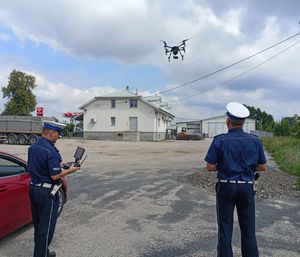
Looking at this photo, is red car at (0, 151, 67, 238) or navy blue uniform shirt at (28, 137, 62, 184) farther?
red car at (0, 151, 67, 238)

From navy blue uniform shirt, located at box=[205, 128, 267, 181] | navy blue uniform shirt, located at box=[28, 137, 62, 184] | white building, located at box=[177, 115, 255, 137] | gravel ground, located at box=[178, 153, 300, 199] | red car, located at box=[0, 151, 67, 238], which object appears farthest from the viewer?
white building, located at box=[177, 115, 255, 137]

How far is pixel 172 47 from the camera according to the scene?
934 inches

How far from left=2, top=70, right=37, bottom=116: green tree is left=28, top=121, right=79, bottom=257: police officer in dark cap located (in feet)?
181

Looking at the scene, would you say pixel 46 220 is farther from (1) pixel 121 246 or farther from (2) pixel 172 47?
(2) pixel 172 47

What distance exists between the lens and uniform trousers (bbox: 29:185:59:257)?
4.24 m

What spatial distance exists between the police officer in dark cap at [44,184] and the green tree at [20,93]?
55170mm

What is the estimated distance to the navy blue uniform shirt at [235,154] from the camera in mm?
3965

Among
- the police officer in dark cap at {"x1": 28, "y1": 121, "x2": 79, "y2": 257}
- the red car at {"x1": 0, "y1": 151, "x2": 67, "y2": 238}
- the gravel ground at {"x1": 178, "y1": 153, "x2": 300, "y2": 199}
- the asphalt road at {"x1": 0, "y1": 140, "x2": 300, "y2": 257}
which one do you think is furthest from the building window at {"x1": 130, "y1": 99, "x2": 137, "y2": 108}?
the police officer in dark cap at {"x1": 28, "y1": 121, "x2": 79, "y2": 257}

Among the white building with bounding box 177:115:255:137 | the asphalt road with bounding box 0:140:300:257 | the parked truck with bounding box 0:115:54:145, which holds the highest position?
the white building with bounding box 177:115:255:137

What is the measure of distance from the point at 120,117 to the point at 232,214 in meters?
47.8

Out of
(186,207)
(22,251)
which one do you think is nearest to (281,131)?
(186,207)

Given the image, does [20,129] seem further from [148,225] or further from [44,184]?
[44,184]

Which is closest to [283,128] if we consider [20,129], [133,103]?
[133,103]

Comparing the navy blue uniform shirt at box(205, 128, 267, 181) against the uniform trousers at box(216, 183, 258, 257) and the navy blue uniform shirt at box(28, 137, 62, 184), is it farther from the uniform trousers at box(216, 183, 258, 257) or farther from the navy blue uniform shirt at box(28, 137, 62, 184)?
the navy blue uniform shirt at box(28, 137, 62, 184)
